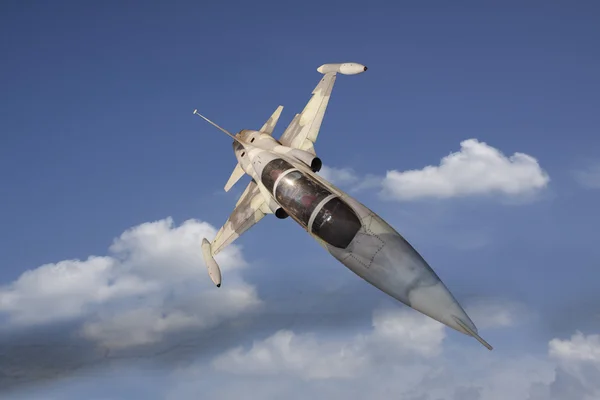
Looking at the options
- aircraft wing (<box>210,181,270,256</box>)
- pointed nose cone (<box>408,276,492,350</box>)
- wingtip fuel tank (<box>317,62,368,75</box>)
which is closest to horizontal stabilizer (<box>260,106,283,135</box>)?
wingtip fuel tank (<box>317,62,368,75</box>)

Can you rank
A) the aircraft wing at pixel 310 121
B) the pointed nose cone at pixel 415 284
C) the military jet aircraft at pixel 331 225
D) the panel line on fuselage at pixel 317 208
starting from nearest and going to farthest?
1. the pointed nose cone at pixel 415 284
2. the military jet aircraft at pixel 331 225
3. the panel line on fuselage at pixel 317 208
4. the aircraft wing at pixel 310 121

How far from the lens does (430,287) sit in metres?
20.3

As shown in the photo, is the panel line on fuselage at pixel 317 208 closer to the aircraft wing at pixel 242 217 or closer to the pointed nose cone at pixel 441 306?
the pointed nose cone at pixel 441 306

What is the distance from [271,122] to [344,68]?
5.83 m

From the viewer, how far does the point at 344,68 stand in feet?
107

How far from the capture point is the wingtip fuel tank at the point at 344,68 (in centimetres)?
3181

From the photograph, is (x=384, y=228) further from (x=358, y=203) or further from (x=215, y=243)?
(x=215, y=243)

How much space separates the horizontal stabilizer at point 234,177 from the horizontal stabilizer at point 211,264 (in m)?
4.38

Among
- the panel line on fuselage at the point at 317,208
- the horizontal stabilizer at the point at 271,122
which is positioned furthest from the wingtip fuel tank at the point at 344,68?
the panel line on fuselage at the point at 317,208

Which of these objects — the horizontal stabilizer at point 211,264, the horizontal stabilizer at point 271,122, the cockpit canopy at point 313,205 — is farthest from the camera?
the horizontal stabilizer at point 271,122

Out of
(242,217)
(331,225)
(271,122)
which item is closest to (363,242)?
(331,225)

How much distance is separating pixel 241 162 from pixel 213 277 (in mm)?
7378

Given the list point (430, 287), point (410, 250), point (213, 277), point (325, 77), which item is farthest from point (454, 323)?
point (325, 77)

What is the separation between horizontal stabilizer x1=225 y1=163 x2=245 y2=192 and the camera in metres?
33.0
